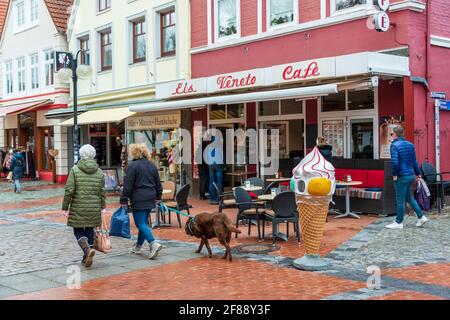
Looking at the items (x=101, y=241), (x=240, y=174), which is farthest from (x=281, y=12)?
(x=101, y=241)

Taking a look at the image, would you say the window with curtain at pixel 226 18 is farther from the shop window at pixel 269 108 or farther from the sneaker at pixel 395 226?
the sneaker at pixel 395 226

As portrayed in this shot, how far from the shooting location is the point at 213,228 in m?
7.91

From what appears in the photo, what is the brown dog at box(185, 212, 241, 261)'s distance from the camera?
7809mm

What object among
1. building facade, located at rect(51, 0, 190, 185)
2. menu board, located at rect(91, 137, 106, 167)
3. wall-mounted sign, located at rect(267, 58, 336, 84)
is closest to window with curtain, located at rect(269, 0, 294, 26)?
wall-mounted sign, located at rect(267, 58, 336, 84)

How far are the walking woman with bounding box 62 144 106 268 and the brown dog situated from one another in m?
1.44

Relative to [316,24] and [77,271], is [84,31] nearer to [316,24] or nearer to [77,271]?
[316,24]

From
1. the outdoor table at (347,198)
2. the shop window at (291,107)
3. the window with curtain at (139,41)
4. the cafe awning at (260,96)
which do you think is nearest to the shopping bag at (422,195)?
the outdoor table at (347,198)

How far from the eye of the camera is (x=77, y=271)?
281 inches

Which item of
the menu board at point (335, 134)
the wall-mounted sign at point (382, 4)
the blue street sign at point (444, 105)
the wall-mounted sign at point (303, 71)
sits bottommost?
the menu board at point (335, 134)

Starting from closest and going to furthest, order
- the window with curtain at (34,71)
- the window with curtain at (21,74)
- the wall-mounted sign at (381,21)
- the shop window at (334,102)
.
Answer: the wall-mounted sign at (381,21)
the shop window at (334,102)
the window with curtain at (34,71)
the window with curtain at (21,74)

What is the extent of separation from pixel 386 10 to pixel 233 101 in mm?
4155

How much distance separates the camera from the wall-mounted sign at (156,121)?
17.9m

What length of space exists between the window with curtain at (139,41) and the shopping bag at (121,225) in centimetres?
1291

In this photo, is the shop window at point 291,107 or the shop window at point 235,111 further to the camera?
the shop window at point 235,111
